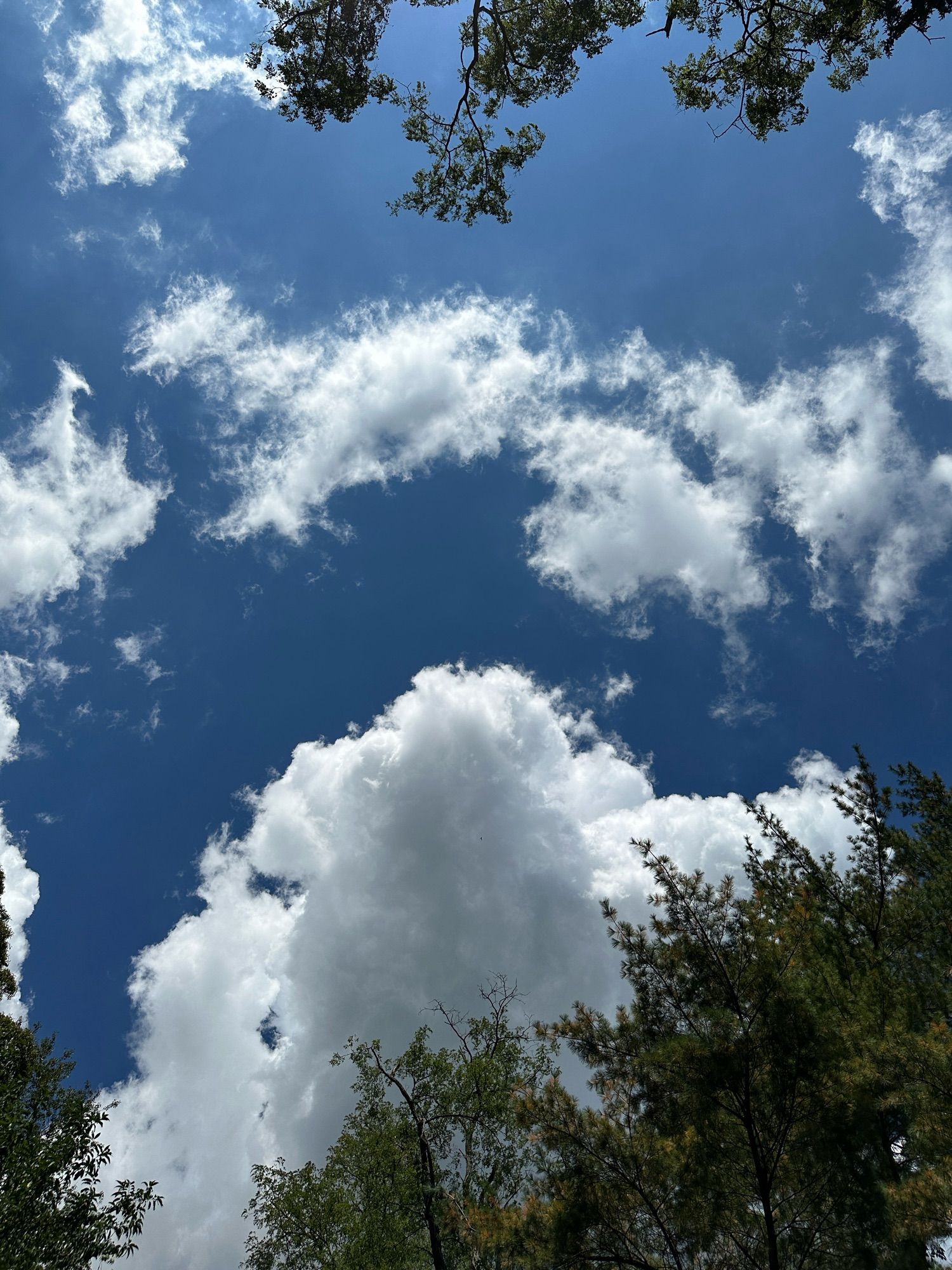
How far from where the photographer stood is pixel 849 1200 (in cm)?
846

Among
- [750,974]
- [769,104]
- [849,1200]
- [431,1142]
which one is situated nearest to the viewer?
[750,974]

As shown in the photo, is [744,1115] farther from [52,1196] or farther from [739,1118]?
[52,1196]

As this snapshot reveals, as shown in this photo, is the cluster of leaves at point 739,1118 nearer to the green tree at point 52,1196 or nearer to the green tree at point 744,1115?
the green tree at point 744,1115

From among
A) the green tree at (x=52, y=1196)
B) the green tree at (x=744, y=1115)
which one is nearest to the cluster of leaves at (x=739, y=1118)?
the green tree at (x=744, y=1115)

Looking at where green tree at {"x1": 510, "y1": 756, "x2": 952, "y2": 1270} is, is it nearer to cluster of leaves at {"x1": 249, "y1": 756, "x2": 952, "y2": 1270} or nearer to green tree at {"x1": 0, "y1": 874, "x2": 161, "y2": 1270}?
cluster of leaves at {"x1": 249, "y1": 756, "x2": 952, "y2": 1270}

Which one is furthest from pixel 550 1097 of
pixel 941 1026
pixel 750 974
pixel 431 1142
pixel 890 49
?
pixel 890 49

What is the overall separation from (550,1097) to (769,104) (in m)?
16.9

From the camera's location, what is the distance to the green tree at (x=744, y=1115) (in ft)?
25.7

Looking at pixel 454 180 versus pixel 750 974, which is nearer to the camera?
pixel 750 974

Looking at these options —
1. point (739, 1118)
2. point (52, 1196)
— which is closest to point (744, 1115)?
point (739, 1118)

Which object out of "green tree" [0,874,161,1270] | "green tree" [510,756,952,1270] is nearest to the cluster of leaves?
"green tree" [510,756,952,1270]

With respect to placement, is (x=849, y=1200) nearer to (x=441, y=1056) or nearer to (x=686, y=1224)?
(x=686, y=1224)

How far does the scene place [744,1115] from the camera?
8055 millimetres

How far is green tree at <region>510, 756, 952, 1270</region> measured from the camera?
25.7 ft
